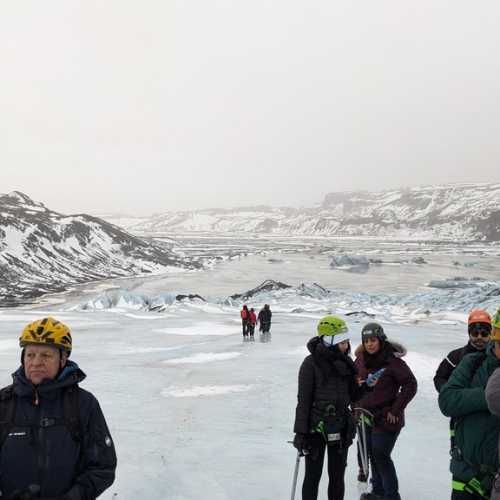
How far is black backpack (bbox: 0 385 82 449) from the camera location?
255 cm

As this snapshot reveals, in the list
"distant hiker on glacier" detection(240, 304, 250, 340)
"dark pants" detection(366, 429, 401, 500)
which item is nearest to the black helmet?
"dark pants" detection(366, 429, 401, 500)

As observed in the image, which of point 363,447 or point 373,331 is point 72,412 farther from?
point 363,447

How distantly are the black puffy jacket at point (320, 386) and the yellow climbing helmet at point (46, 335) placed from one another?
2.08m

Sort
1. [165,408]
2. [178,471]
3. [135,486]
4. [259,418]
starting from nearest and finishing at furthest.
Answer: [135,486]
[178,471]
[259,418]
[165,408]

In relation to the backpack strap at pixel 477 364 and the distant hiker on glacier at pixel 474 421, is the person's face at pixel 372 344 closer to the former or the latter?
the distant hiker on glacier at pixel 474 421

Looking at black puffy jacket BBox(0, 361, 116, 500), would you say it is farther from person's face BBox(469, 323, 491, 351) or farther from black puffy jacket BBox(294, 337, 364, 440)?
person's face BBox(469, 323, 491, 351)

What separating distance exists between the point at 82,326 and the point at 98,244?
74626 millimetres

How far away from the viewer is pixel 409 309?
31422 mm

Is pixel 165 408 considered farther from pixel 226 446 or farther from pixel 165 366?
pixel 165 366

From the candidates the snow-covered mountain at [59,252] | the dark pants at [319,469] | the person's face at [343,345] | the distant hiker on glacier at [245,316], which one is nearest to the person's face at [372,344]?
the person's face at [343,345]

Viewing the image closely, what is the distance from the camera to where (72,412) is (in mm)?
2646

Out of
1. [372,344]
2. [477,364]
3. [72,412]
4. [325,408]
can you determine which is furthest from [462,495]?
[72,412]

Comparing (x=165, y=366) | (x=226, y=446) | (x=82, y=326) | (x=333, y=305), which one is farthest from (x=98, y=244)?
(x=226, y=446)

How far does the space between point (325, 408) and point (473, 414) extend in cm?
145
